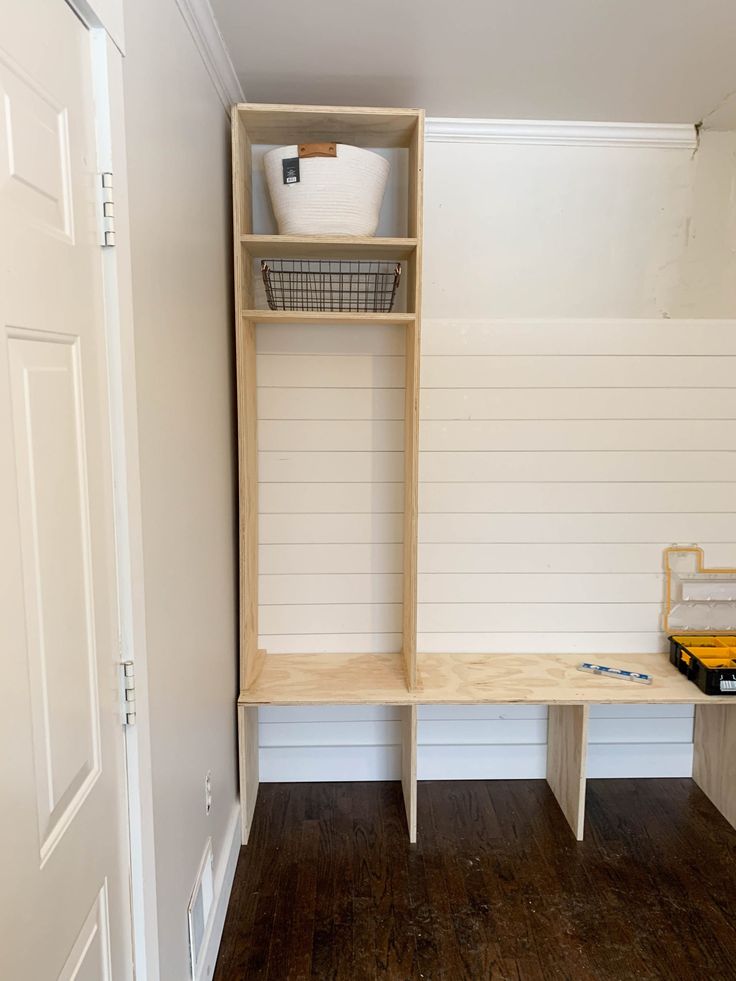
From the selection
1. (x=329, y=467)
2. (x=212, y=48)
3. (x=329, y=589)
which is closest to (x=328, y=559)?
(x=329, y=589)

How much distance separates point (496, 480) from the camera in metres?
2.55

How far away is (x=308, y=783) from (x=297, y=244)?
198cm

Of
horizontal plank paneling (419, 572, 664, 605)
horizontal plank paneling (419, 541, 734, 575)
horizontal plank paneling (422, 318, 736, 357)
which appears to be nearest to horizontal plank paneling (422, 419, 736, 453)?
horizontal plank paneling (422, 318, 736, 357)

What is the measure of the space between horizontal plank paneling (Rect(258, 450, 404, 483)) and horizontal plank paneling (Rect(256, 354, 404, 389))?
0.25 m

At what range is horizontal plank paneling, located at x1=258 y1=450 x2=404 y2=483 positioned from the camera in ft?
8.24

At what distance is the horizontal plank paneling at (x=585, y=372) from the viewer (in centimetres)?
249

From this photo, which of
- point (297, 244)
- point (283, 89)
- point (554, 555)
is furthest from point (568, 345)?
point (283, 89)

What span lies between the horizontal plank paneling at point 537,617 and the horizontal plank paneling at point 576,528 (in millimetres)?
247

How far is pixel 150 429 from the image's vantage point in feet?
4.33

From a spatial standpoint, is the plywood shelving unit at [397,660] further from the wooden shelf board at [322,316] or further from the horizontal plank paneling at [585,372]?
the horizontal plank paneling at [585,372]

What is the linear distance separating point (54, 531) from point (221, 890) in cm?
147

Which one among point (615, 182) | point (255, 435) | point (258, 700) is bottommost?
point (258, 700)

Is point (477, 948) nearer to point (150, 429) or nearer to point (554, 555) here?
point (554, 555)

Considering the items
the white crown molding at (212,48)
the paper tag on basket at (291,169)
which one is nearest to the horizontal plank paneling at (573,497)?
the paper tag on basket at (291,169)
